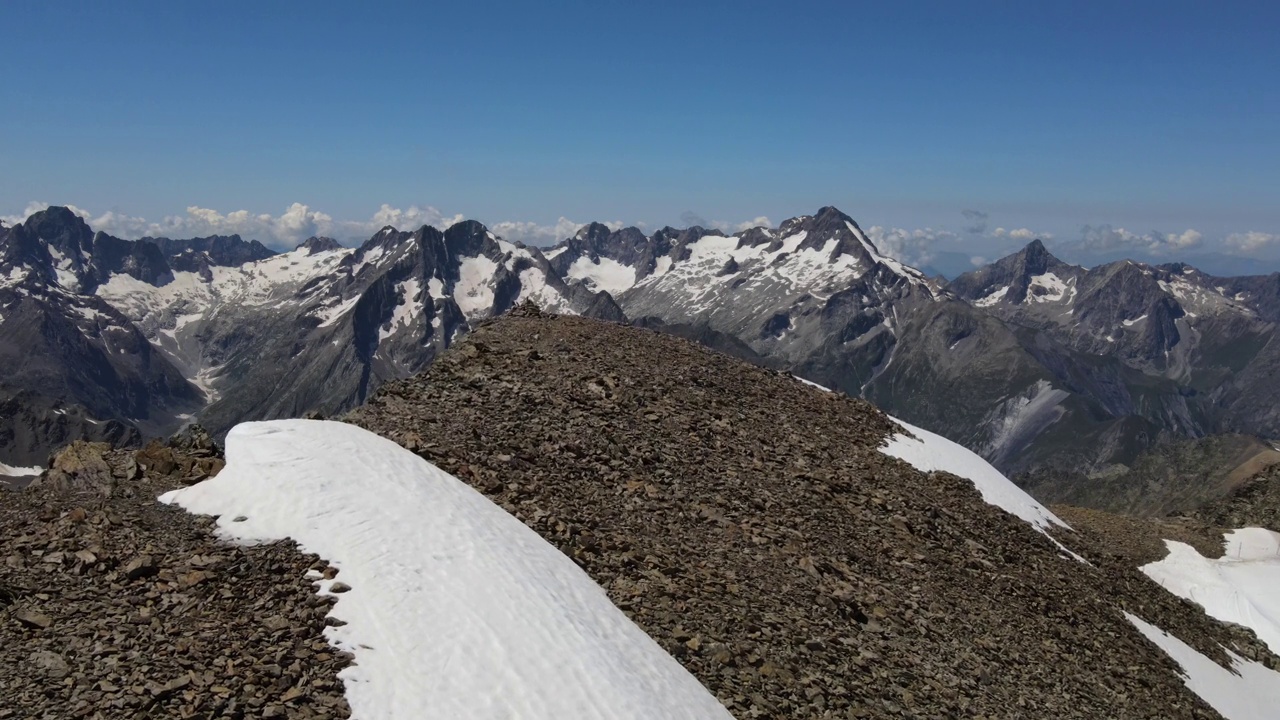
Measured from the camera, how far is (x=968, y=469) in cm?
3947

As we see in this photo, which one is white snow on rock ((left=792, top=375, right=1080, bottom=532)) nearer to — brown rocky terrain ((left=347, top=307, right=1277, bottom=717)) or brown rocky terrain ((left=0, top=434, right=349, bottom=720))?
brown rocky terrain ((left=347, top=307, right=1277, bottom=717))

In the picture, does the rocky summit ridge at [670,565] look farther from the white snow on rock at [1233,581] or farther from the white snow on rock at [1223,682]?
the white snow on rock at [1233,581]

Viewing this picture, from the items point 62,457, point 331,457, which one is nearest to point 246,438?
point 331,457

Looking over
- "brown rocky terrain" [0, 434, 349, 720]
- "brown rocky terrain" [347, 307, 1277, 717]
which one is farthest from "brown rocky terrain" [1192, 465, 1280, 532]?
"brown rocky terrain" [0, 434, 349, 720]

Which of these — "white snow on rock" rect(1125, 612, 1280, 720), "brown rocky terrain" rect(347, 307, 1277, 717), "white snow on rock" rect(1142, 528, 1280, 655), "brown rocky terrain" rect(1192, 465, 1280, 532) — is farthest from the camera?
"brown rocky terrain" rect(1192, 465, 1280, 532)

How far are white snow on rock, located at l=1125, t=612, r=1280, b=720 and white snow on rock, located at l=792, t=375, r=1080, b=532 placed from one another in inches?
207

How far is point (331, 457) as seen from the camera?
22.1 m

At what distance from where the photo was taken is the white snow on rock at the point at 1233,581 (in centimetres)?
4488

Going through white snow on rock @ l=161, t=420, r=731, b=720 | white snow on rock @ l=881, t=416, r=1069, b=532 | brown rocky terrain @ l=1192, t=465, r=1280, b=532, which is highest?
white snow on rock @ l=161, t=420, r=731, b=720

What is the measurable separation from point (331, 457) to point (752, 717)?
42.5ft

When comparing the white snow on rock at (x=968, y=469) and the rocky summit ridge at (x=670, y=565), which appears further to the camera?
the white snow on rock at (x=968, y=469)

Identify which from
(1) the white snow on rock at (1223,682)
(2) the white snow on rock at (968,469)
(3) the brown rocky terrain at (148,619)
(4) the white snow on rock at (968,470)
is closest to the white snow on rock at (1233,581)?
(1) the white snow on rock at (1223,682)

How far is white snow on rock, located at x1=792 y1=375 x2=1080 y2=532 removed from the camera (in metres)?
37.6

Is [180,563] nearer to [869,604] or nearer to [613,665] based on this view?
[613,665]
